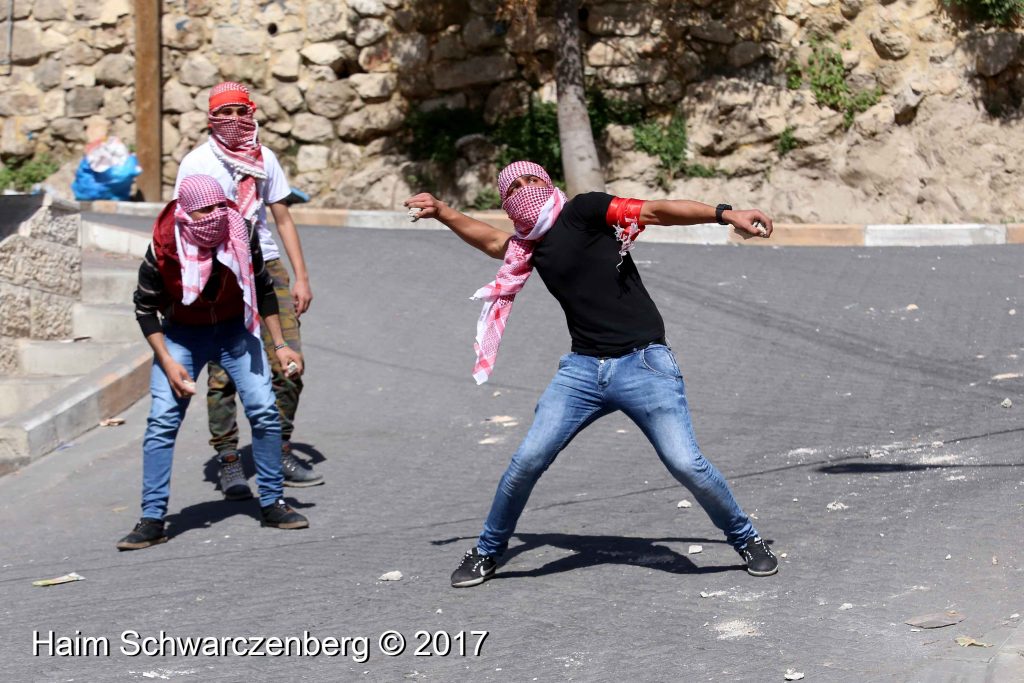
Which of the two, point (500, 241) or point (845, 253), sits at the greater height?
point (500, 241)

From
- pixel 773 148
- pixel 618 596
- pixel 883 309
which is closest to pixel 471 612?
pixel 618 596

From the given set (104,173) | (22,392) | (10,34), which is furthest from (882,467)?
(10,34)

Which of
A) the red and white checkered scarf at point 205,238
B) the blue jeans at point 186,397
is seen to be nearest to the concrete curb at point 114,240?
the blue jeans at point 186,397

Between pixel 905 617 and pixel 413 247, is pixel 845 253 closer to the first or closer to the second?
pixel 413 247

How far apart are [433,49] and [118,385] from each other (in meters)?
8.76

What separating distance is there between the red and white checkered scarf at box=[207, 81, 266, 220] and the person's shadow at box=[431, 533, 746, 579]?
75.7 inches

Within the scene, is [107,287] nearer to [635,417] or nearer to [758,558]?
[635,417]

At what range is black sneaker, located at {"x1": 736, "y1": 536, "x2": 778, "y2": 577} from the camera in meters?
5.42

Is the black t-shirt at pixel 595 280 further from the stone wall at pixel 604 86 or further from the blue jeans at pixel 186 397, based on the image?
the stone wall at pixel 604 86

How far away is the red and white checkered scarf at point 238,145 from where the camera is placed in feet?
22.3

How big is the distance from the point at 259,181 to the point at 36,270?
3.50 m

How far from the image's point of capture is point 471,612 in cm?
530

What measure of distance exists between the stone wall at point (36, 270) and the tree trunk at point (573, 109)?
6002mm

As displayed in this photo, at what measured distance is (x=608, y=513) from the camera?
6496mm
